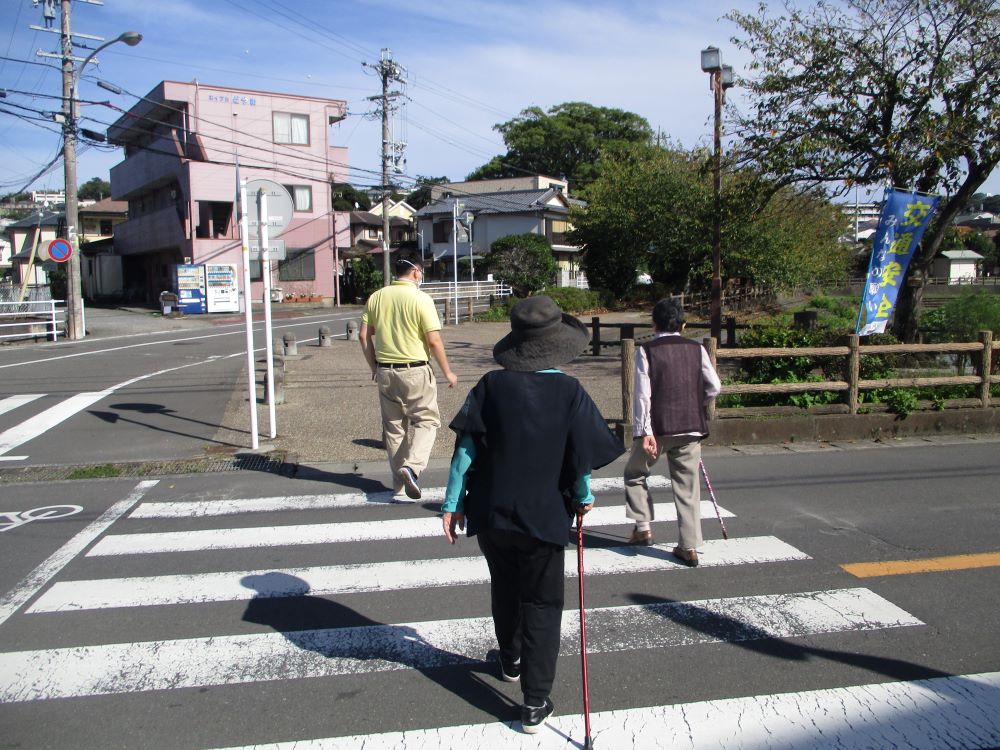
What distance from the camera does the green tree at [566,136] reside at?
64938mm

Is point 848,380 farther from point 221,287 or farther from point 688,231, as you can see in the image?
point 221,287

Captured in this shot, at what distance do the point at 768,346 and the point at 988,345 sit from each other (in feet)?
8.19

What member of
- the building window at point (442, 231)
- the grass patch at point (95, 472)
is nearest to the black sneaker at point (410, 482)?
the grass patch at point (95, 472)

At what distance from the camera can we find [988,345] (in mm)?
9656

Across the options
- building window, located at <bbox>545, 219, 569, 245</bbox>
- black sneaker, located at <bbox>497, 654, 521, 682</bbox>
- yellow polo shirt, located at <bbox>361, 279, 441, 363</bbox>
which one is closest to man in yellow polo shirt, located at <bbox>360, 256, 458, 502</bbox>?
yellow polo shirt, located at <bbox>361, 279, 441, 363</bbox>

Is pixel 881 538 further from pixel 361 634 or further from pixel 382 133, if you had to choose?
pixel 382 133

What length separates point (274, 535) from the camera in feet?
19.8

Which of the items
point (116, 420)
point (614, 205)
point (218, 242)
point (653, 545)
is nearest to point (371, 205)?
point (218, 242)

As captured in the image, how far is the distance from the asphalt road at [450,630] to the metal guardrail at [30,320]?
17.6m

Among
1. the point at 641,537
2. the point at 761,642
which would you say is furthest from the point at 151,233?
the point at 761,642

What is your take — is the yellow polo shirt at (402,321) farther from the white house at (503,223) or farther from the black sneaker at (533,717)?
the white house at (503,223)

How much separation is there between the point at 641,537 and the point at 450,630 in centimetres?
183

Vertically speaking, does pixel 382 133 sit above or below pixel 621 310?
above

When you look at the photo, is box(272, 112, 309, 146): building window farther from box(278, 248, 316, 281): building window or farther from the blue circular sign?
the blue circular sign
